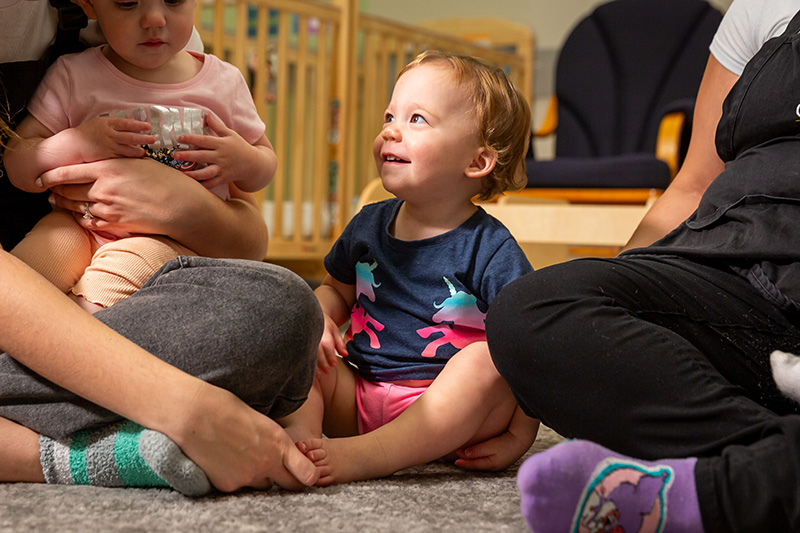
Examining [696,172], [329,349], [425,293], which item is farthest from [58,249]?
[696,172]

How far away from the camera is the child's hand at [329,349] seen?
83cm

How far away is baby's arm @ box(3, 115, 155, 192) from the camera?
0.79m

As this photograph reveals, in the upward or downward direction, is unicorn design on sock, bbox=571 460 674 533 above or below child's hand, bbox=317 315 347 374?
above

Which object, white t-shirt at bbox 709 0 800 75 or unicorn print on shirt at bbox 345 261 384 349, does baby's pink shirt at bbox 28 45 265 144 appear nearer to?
unicorn print on shirt at bbox 345 261 384 349

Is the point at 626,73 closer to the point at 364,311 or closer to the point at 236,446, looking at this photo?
the point at 364,311

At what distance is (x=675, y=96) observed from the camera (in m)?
2.89

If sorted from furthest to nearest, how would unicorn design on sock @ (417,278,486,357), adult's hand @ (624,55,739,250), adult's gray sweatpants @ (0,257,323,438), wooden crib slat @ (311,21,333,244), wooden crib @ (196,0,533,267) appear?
wooden crib slat @ (311,21,333,244) → wooden crib @ (196,0,533,267) → adult's hand @ (624,55,739,250) → unicorn design on sock @ (417,278,486,357) → adult's gray sweatpants @ (0,257,323,438)

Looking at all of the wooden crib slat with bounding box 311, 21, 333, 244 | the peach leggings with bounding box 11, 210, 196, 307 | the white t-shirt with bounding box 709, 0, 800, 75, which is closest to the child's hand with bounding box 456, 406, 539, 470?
the peach leggings with bounding box 11, 210, 196, 307

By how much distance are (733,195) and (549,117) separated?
2.38 meters

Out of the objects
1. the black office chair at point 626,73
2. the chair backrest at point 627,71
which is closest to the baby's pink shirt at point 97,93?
the black office chair at point 626,73

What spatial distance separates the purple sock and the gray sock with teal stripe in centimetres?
28

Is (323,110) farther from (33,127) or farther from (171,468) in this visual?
(171,468)

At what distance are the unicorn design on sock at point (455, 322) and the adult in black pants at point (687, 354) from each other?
141 mm

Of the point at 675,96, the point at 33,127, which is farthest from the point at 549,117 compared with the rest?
the point at 33,127
